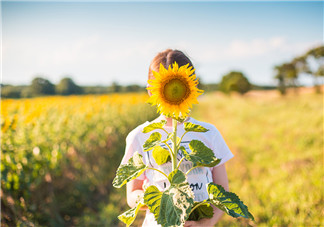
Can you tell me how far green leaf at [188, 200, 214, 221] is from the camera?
1083mm

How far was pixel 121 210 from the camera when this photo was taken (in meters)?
3.86

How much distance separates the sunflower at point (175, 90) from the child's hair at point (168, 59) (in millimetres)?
366

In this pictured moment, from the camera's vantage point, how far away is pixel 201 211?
1.11 metres

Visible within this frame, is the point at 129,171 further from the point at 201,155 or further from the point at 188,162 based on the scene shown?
the point at 188,162

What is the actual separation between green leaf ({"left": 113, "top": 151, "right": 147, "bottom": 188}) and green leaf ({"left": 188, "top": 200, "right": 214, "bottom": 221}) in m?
0.29

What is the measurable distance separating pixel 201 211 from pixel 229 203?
0.19 meters

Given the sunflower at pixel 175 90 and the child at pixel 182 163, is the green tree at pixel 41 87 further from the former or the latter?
the sunflower at pixel 175 90

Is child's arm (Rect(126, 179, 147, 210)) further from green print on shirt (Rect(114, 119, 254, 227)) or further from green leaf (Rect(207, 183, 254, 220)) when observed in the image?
green leaf (Rect(207, 183, 254, 220))

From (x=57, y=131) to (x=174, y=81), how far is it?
3144mm

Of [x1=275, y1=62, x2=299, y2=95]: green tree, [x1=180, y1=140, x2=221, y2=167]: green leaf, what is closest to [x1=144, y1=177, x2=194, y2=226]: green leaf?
[x1=180, y1=140, x2=221, y2=167]: green leaf

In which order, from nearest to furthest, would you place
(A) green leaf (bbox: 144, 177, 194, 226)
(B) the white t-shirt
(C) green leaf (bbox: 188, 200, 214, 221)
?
(A) green leaf (bbox: 144, 177, 194, 226) → (C) green leaf (bbox: 188, 200, 214, 221) → (B) the white t-shirt

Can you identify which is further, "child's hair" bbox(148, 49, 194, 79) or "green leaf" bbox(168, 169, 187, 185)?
"child's hair" bbox(148, 49, 194, 79)

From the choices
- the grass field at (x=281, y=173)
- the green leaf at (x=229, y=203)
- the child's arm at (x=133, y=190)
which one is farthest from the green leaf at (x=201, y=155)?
the grass field at (x=281, y=173)

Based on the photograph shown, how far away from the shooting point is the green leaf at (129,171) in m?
0.98
